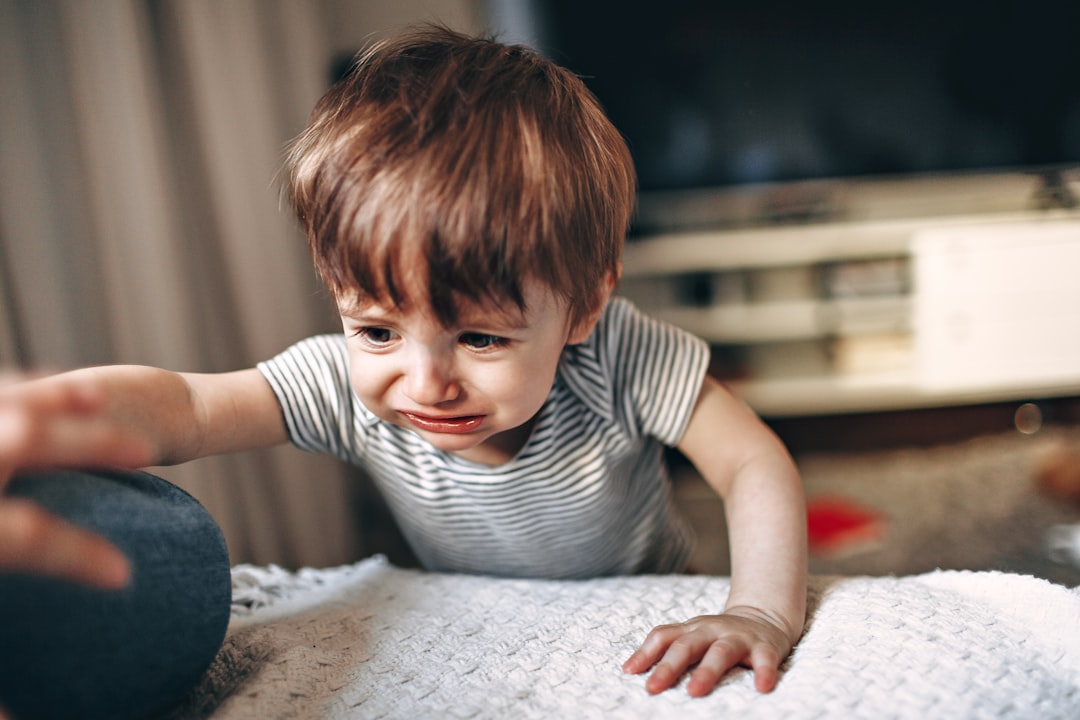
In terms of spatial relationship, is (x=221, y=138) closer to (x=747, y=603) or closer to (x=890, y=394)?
(x=747, y=603)

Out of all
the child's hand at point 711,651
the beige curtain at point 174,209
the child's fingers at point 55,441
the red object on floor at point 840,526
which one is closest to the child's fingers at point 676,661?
the child's hand at point 711,651

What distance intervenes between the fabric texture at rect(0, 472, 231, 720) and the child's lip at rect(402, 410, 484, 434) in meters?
0.17

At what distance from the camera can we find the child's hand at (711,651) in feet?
1.47

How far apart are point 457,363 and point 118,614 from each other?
9.7 inches

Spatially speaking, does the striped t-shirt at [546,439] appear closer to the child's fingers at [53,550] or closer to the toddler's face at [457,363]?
the toddler's face at [457,363]

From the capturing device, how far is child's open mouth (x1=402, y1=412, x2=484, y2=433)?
571mm

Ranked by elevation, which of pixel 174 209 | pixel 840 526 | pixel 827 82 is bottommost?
pixel 840 526

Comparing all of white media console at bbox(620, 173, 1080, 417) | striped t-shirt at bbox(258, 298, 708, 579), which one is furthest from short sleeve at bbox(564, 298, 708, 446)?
white media console at bbox(620, 173, 1080, 417)

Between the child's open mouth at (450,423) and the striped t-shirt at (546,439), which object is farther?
the striped t-shirt at (546,439)

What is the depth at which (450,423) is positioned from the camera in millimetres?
572

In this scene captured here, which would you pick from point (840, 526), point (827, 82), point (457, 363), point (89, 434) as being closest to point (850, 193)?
point (827, 82)

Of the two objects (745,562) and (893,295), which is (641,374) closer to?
(745,562)

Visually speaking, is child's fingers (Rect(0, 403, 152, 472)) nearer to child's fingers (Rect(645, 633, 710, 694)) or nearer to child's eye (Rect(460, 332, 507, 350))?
child's eye (Rect(460, 332, 507, 350))

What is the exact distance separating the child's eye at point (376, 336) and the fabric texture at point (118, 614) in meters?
0.16
